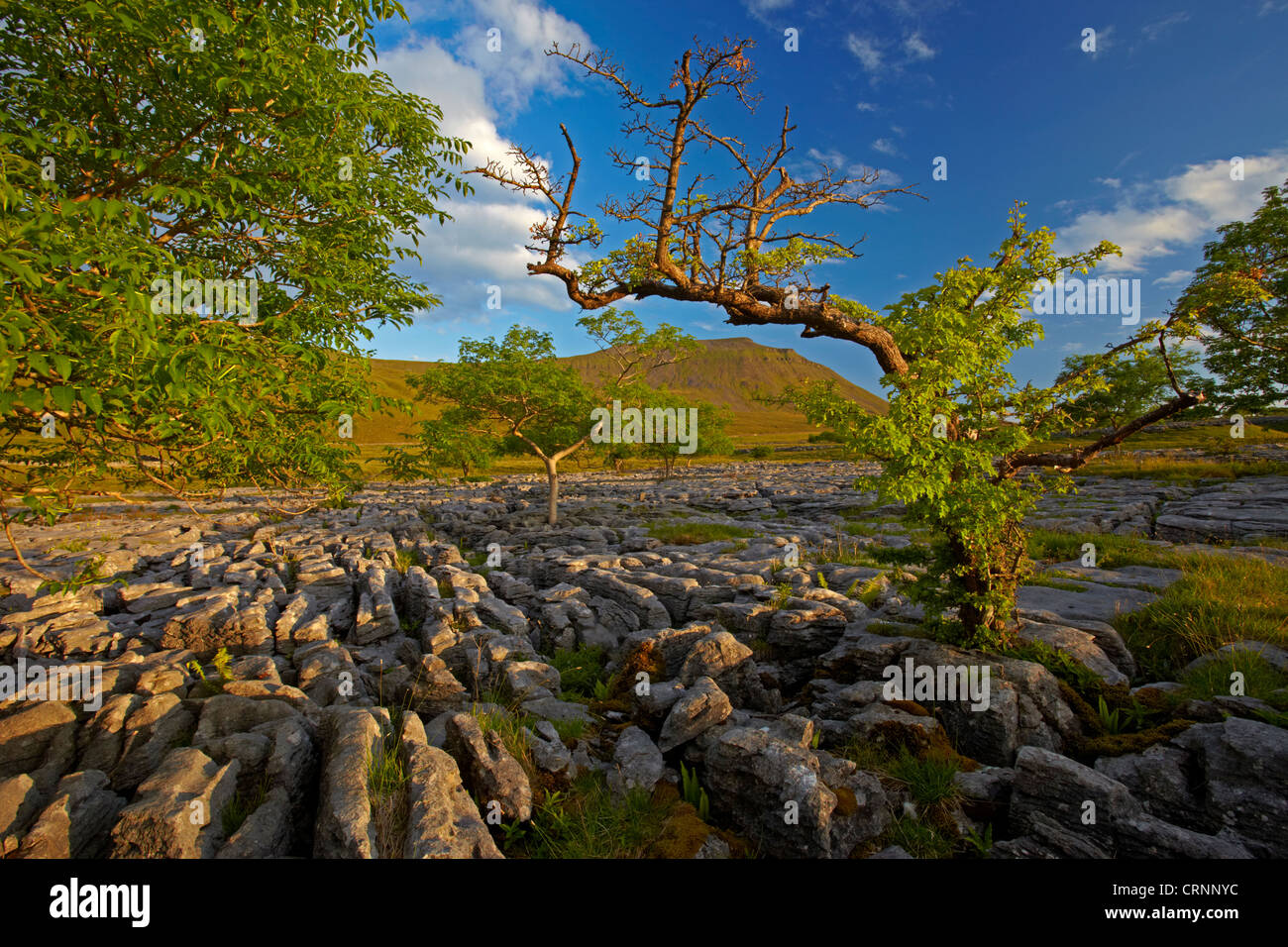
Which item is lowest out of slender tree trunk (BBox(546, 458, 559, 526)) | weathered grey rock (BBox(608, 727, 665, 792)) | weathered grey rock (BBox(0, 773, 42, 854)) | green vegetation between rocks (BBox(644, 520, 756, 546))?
weathered grey rock (BBox(608, 727, 665, 792))

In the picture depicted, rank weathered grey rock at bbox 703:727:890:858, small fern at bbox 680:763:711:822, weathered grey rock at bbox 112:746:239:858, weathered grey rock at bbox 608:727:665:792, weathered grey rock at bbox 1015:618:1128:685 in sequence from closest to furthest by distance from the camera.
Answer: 1. weathered grey rock at bbox 112:746:239:858
2. weathered grey rock at bbox 703:727:890:858
3. small fern at bbox 680:763:711:822
4. weathered grey rock at bbox 608:727:665:792
5. weathered grey rock at bbox 1015:618:1128:685

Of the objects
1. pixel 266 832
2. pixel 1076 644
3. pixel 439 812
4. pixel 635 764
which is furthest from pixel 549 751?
pixel 1076 644

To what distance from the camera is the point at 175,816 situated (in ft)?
14.4

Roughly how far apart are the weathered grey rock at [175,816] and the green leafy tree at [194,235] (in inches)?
138

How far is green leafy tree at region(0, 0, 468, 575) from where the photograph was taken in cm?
454

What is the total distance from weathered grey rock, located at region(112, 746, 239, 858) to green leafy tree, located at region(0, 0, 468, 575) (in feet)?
11.5

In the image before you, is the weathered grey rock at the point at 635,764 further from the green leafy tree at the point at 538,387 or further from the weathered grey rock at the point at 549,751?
the green leafy tree at the point at 538,387

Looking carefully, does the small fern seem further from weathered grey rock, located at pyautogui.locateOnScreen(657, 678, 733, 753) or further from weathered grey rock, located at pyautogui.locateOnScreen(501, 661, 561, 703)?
weathered grey rock, located at pyautogui.locateOnScreen(501, 661, 561, 703)

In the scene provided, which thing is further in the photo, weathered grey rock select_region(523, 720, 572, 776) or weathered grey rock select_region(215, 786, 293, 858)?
weathered grey rock select_region(523, 720, 572, 776)

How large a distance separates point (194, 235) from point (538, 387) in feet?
58.0

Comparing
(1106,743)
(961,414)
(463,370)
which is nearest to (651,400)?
(463,370)

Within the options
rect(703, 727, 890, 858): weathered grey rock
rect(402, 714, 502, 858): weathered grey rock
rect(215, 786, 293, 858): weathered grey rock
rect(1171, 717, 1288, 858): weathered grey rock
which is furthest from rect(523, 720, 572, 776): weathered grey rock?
rect(1171, 717, 1288, 858): weathered grey rock

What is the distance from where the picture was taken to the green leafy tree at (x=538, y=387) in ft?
78.4
